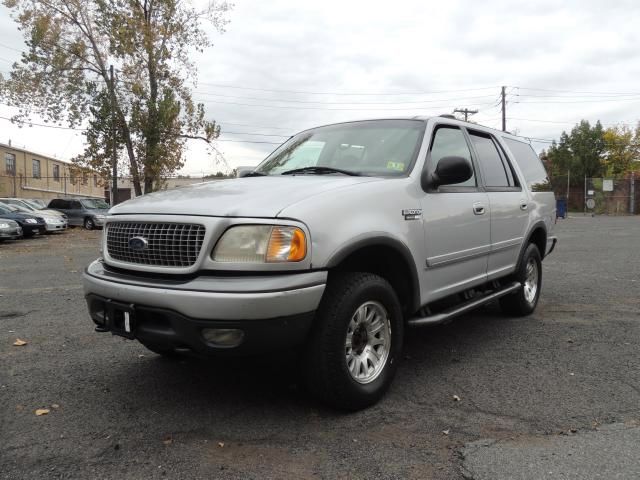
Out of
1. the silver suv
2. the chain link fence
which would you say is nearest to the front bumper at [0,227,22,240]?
the silver suv

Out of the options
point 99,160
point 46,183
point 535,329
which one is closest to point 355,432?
point 535,329

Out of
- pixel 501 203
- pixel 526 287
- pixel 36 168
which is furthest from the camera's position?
pixel 36 168

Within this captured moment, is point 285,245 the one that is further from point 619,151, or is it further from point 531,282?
point 619,151

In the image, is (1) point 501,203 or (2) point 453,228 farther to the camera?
(1) point 501,203

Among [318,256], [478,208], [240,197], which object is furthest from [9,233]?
[318,256]

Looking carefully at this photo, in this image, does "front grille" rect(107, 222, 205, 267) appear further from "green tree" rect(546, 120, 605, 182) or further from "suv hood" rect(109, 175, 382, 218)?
"green tree" rect(546, 120, 605, 182)

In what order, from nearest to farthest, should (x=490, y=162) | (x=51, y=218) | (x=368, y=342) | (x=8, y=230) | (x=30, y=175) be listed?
1. (x=368, y=342)
2. (x=490, y=162)
3. (x=8, y=230)
4. (x=51, y=218)
5. (x=30, y=175)

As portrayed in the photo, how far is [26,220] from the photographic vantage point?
19.0m

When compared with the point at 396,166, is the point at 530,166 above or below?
above

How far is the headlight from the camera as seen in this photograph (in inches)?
106

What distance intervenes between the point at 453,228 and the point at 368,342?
1.19 metres

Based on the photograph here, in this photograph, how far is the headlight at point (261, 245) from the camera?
269 cm

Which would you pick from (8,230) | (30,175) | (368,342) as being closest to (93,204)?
(8,230)

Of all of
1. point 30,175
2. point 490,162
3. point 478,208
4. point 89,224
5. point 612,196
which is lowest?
point 89,224
